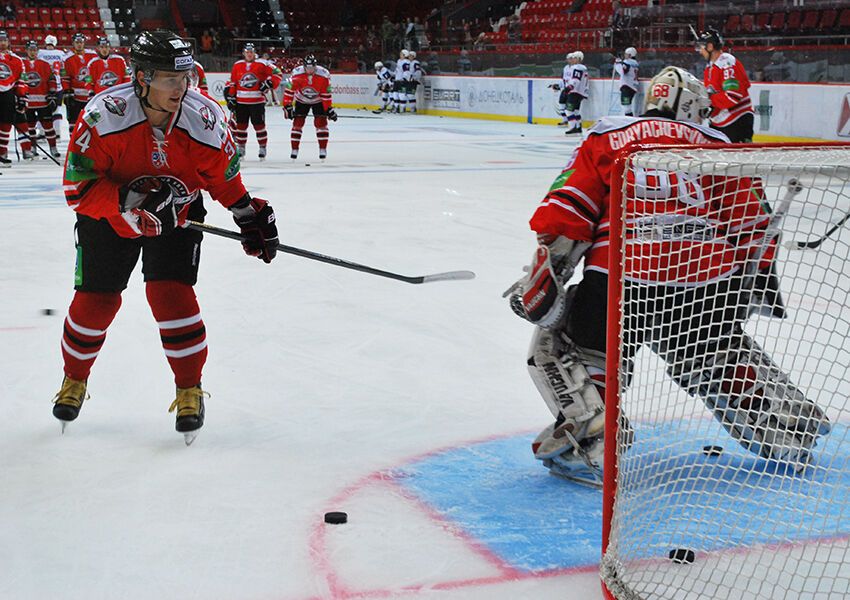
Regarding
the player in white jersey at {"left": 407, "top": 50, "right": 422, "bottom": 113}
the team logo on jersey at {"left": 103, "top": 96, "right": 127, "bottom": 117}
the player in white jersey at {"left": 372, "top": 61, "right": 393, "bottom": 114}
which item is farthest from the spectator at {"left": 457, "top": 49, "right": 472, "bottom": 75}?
the team logo on jersey at {"left": 103, "top": 96, "right": 127, "bottom": 117}

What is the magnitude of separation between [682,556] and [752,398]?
51 cm

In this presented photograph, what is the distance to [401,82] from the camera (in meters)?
18.1

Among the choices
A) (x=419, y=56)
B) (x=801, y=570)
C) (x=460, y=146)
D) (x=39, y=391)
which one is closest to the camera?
(x=801, y=570)

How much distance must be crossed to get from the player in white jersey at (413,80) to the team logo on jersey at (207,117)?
15.7 metres

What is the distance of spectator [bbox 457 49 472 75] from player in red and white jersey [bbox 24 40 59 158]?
8.33m

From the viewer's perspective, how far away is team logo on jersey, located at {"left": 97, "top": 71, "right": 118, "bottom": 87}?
10.3 meters

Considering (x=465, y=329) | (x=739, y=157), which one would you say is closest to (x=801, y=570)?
(x=739, y=157)

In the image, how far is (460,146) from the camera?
38.6 feet

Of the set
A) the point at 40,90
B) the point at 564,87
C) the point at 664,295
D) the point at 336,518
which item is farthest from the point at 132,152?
the point at 564,87

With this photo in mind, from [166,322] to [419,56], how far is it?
1659cm

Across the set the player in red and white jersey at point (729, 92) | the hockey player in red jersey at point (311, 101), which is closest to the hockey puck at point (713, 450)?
the player in red and white jersey at point (729, 92)

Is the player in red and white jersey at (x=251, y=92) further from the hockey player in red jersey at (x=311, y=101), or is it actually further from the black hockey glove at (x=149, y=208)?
the black hockey glove at (x=149, y=208)

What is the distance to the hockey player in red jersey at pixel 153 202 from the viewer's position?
2459mm

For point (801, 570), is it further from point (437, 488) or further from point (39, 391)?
point (39, 391)
